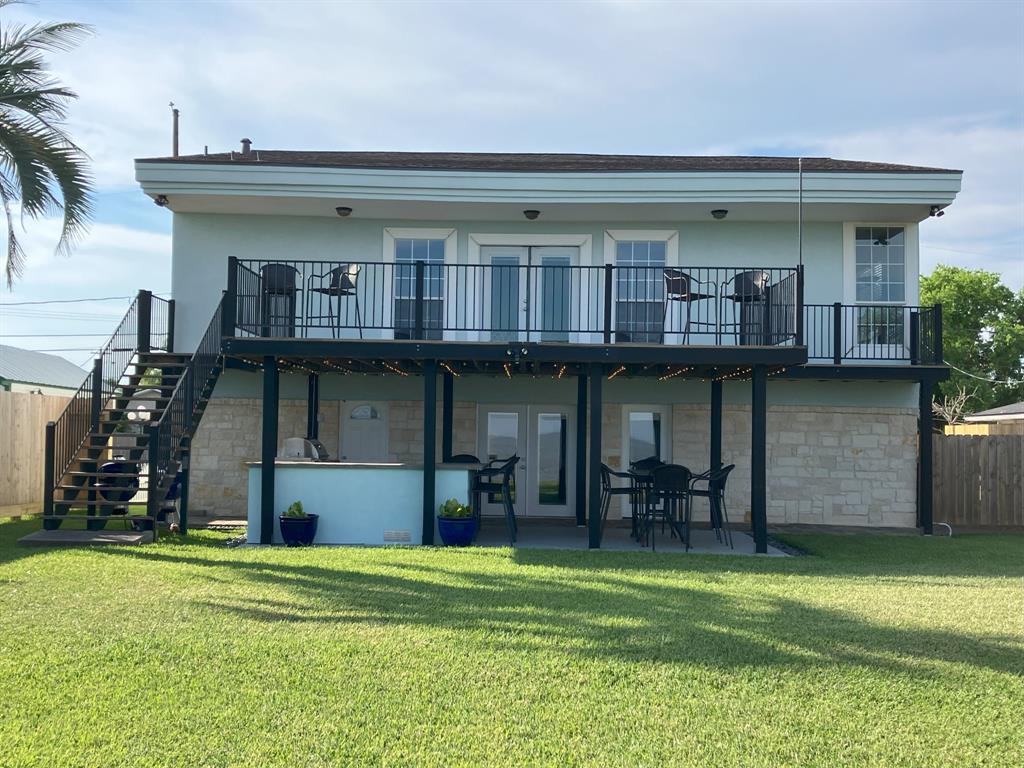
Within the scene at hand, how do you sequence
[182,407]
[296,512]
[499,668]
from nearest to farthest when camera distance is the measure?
[499,668] → [296,512] → [182,407]

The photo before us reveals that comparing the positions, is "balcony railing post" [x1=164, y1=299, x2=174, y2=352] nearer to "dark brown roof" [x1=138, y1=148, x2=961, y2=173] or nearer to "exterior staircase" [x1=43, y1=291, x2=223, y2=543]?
"exterior staircase" [x1=43, y1=291, x2=223, y2=543]

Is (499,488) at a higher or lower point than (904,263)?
lower

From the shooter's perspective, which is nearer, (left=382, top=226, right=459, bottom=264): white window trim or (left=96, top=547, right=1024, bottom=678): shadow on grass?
(left=96, top=547, right=1024, bottom=678): shadow on grass

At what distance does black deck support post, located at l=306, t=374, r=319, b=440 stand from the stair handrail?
6.16 feet

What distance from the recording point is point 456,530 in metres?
11.0

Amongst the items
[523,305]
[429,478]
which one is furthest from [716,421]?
Result: [429,478]

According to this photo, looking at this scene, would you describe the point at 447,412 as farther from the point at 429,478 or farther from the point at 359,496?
the point at 429,478

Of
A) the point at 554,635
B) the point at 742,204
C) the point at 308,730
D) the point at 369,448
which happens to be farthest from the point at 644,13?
the point at 308,730

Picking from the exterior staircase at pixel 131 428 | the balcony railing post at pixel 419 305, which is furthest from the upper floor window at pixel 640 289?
the exterior staircase at pixel 131 428

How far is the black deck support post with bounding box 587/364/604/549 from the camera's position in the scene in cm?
1070

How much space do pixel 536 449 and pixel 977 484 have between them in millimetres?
7626

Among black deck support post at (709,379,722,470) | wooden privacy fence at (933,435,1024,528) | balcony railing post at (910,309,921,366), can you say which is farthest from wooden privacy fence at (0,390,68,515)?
wooden privacy fence at (933,435,1024,528)

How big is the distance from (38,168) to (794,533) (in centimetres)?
1184

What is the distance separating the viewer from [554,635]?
6207 mm
